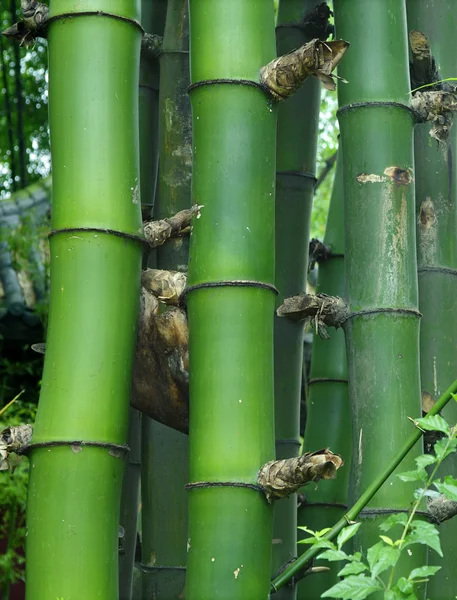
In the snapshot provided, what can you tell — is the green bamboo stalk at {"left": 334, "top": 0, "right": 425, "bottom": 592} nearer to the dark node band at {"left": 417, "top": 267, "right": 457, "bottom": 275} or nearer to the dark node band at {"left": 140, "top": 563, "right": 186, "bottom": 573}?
the dark node band at {"left": 417, "top": 267, "right": 457, "bottom": 275}

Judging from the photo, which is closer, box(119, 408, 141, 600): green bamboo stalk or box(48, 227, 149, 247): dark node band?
box(48, 227, 149, 247): dark node band

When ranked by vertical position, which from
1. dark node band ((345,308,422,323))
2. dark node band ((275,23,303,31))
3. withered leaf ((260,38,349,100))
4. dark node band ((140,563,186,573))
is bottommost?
dark node band ((140,563,186,573))

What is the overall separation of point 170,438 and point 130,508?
0.34 metres

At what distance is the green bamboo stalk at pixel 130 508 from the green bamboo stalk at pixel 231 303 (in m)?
0.61

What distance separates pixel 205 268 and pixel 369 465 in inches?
15.0

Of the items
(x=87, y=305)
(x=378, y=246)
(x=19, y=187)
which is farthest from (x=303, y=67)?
(x=19, y=187)

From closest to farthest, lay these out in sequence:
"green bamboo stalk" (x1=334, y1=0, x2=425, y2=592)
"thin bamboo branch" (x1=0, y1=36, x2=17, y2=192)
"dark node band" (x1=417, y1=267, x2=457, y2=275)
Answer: "green bamboo stalk" (x1=334, y1=0, x2=425, y2=592) < "dark node band" (x1=417, y1=267, x2=457, y2=275) < "thin bamboo branch" (x1=0, y1=36, x2=17, y2=192)

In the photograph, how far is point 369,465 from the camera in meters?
1.49

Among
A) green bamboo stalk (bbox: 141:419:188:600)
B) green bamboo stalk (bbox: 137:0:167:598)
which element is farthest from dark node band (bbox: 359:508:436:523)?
green bamboo stalk (bbox: 137:0:167:598)

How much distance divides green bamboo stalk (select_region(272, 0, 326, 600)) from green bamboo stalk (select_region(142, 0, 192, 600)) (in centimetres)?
23

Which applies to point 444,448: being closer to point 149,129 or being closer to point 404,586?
point 404,586

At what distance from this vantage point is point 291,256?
2.06 m

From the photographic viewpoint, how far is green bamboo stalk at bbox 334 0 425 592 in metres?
1.49

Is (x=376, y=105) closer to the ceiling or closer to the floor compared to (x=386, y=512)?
closer to the ceiling
